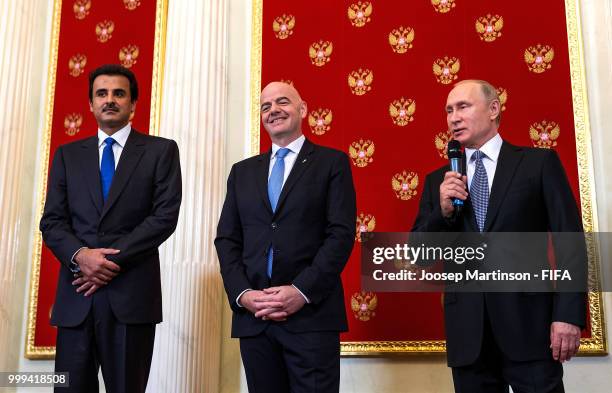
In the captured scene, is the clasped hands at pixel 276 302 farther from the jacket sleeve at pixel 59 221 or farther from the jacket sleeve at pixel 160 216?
the jacket sleeve at pixel 59 221

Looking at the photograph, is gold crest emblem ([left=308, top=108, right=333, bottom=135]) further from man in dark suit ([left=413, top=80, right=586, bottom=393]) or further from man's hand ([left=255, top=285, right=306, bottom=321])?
man's hand ([left=255, top=285, right=306, bottom=321])

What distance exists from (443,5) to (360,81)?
72 centimetres

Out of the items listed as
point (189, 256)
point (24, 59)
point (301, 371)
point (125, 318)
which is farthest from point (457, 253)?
point (24, 59)

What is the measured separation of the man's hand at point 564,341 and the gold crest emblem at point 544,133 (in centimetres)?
200

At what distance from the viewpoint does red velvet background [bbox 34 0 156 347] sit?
4238 mm

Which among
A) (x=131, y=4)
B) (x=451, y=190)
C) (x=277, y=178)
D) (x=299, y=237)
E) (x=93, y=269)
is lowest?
(x=93, y=269)

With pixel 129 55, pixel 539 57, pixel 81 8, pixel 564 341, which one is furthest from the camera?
pixel 81 8

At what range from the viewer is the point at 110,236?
2428 mm

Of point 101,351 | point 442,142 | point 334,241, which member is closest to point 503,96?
point 442,142

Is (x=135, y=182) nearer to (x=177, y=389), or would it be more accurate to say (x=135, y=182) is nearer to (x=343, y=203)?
(x=343, y=203)

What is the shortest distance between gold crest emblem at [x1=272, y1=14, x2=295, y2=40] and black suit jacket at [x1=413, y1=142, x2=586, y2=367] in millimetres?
2289

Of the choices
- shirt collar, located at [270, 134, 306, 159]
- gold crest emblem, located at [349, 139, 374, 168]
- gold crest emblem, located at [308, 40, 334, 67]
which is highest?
gold crest emblem, located at [308, 40, 334, 67]

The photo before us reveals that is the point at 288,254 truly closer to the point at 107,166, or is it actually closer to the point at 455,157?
the point at 455,157

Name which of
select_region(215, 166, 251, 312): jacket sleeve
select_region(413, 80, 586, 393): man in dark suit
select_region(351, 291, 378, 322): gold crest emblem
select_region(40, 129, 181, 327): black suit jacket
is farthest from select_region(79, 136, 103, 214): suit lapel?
select_region(351, 291, 378, 322): gold crest emblem
